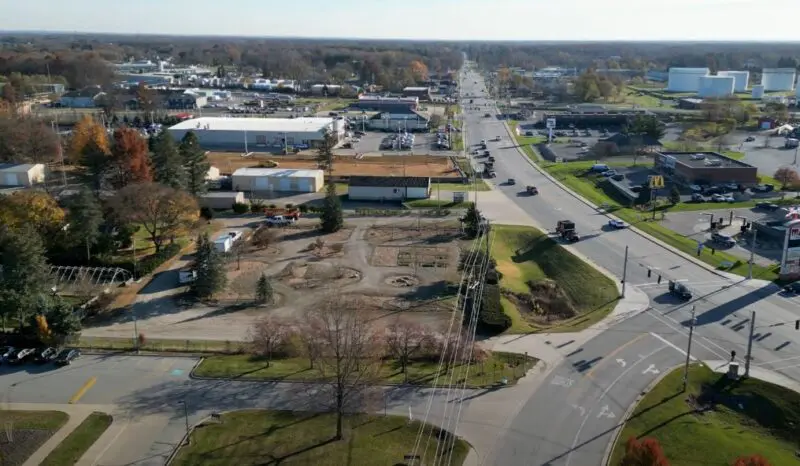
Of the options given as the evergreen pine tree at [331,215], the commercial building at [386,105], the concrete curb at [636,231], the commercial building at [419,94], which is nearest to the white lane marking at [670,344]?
the concrete curb at [636,231]

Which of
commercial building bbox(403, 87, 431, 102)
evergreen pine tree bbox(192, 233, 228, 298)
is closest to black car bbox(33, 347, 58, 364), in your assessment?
evergreen pine tree bbox(192, 233, 228, 298)

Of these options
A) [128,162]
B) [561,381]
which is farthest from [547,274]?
[128,162]

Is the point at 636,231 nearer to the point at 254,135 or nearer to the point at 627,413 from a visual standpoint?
the point at 627,413

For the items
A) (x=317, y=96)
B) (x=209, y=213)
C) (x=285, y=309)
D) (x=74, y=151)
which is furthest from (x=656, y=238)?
(x=317, y=96)

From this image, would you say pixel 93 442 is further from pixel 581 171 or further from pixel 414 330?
pixel 581 171

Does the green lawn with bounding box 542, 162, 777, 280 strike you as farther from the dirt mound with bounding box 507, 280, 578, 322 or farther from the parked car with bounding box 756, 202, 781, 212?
the dirt mound with bounding box 507, 280, 578, 322

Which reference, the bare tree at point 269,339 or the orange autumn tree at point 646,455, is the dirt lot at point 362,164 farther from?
the orange autumn tree at point 646,455
